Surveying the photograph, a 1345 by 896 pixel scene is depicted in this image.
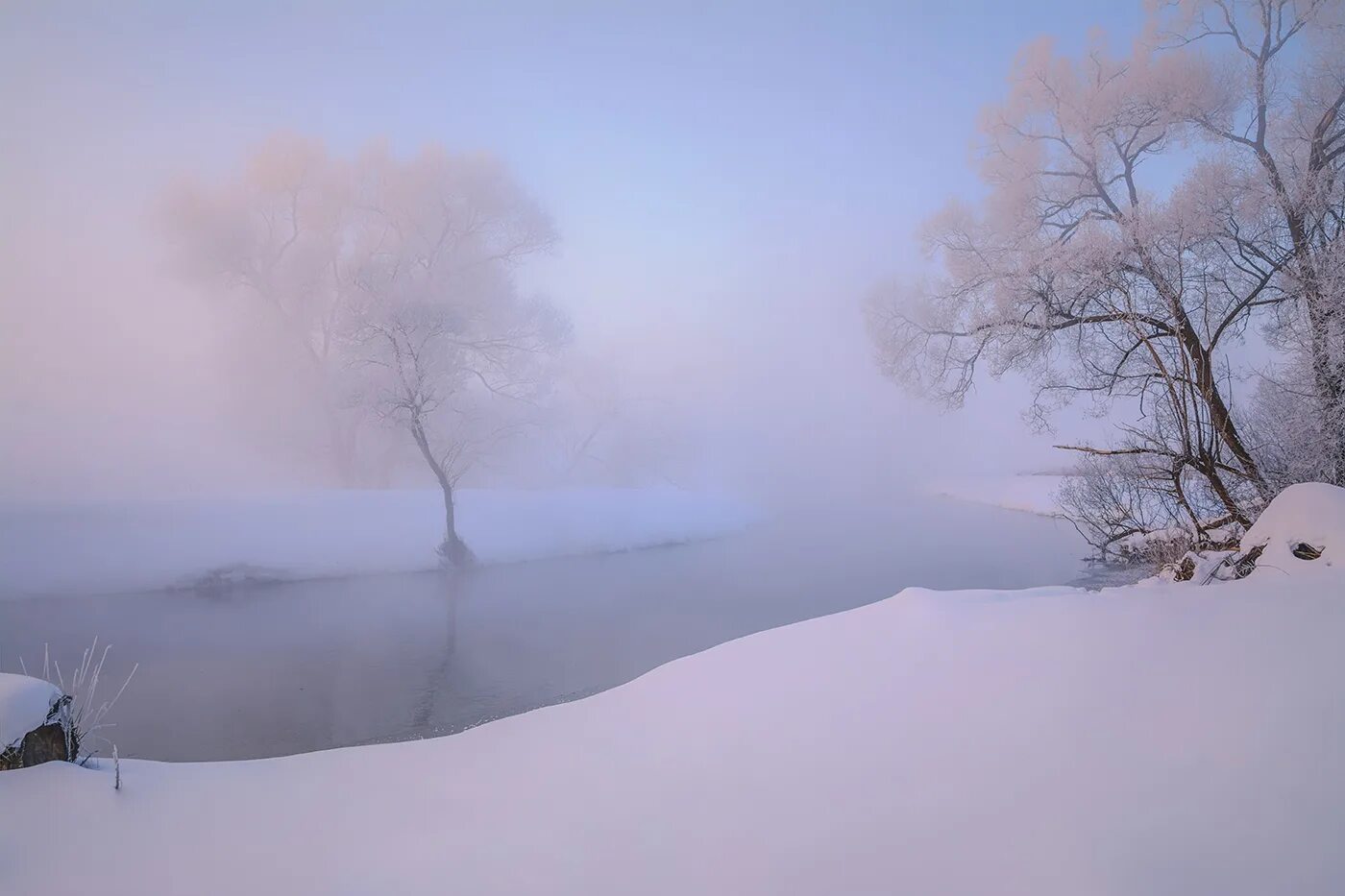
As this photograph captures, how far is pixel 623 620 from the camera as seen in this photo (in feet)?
29.2

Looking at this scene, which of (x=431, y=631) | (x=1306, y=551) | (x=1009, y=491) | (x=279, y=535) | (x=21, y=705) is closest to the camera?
(x=21, y=705)

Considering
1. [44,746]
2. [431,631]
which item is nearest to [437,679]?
[431,631]

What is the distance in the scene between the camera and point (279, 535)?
486 inches

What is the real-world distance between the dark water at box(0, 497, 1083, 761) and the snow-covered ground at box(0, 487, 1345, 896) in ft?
10.7

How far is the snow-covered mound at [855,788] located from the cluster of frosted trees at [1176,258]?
3.24m

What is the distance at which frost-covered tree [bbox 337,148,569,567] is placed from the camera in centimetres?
1614

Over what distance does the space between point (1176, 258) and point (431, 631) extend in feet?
30.1

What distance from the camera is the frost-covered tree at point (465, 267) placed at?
53.0ft

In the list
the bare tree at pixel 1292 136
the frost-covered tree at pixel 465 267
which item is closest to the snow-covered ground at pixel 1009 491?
the bare tree at pixel 1292 136

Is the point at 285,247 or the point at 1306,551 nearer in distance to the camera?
the point at 1306,551

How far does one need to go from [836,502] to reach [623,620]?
2061 cm

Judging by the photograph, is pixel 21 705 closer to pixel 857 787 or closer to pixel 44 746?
pixel 44 746

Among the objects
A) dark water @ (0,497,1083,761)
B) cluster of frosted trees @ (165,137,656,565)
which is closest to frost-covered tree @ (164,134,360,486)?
cluster of frosted trees @ (165,137,656,565)

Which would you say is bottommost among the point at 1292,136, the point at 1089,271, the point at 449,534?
the point at 449,534
